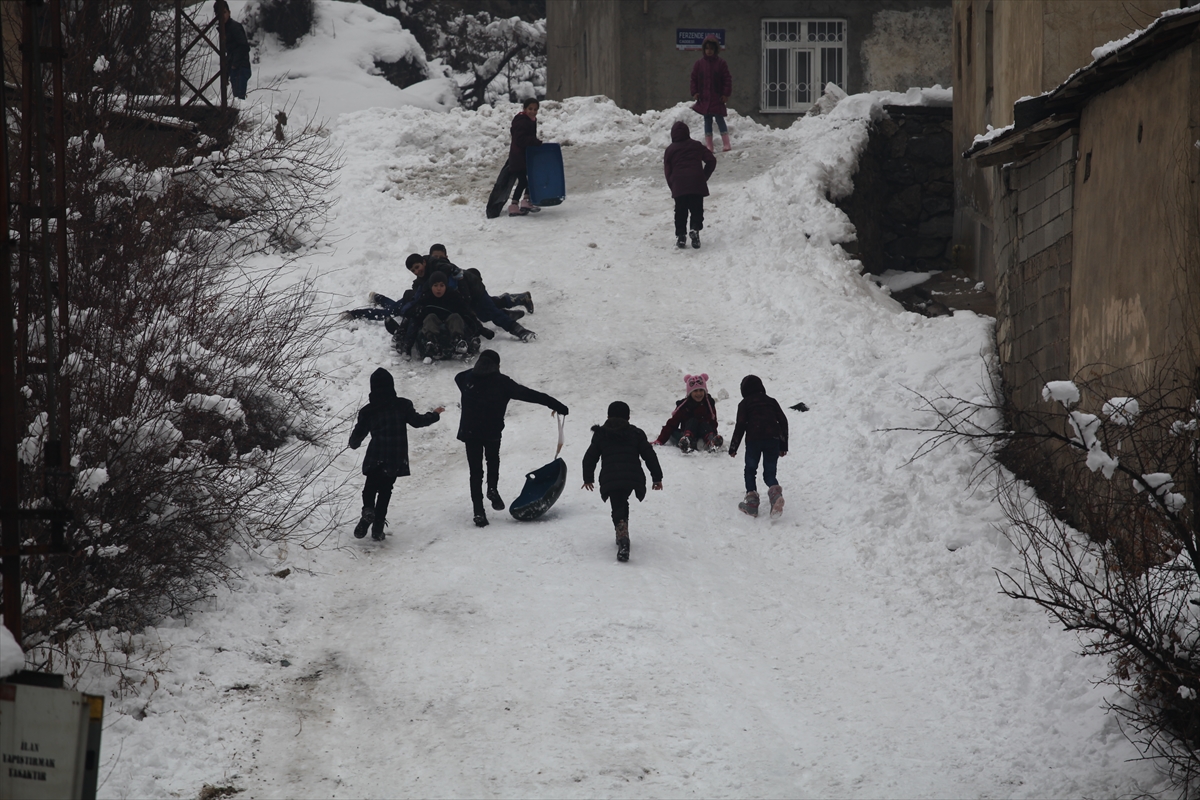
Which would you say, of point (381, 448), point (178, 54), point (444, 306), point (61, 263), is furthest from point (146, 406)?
point (178, 54)

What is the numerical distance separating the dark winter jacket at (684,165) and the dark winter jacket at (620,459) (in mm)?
7854

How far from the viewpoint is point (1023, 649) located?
26.9 feet

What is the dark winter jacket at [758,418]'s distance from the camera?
1072 cm

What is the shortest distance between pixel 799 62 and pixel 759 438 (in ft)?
55.8

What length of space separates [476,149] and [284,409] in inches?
450

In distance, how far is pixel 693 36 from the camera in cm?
2491

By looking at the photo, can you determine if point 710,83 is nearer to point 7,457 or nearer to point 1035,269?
point 1035,269

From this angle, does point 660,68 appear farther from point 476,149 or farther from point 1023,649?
point 1023,649

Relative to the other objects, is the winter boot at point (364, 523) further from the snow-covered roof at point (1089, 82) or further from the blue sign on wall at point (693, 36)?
the blue sign on wall at point (693, 36)

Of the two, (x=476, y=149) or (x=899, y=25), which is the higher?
(x=899, y=25)

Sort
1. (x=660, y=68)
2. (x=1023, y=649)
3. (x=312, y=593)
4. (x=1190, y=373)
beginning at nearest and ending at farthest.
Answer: (x=1190, y=373) < (x=1023, y=649) < (x=312, y=593) < (x=660, y=68)

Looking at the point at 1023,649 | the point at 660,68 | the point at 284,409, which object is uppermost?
the point at 660,68

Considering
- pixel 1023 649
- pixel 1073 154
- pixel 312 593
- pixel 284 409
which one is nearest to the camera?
pixel 1023 649

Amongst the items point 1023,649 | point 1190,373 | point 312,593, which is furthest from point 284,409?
point 1190,373
